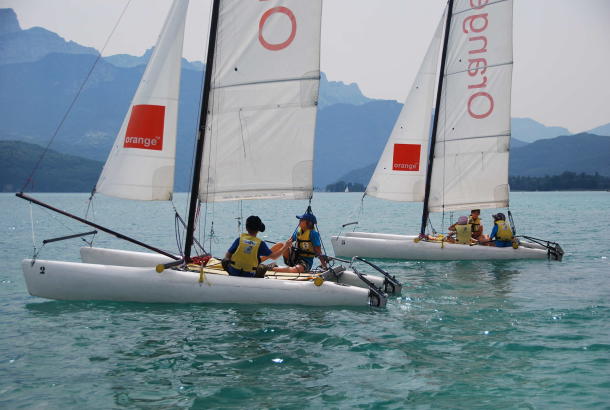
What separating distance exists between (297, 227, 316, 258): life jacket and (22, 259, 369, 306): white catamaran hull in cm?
165

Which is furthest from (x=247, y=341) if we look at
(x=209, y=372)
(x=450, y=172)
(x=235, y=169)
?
(x=450, y=172)

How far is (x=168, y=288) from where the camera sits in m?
12.6

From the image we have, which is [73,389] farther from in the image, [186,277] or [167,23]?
[167,23]

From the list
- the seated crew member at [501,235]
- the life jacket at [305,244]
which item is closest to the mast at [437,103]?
the seated crew member at [501,235]

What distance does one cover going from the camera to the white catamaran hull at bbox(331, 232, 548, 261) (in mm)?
21969

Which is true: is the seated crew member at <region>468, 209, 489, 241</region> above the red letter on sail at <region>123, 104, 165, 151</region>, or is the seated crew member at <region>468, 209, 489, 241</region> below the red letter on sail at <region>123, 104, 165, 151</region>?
below

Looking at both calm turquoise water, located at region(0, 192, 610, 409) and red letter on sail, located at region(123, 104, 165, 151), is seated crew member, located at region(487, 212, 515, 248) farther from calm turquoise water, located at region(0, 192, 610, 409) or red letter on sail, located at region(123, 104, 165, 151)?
red letter on sail, located at region(123, 104, 165, 151)

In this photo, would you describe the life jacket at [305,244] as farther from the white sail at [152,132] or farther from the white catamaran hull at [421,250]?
the white catamaran hull at [421,250]

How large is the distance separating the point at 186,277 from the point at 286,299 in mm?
2358

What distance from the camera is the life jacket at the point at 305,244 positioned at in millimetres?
14281

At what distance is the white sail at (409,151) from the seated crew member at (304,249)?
9866mm

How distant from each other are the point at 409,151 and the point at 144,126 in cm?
1367

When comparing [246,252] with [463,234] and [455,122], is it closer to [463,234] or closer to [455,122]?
[463,234]

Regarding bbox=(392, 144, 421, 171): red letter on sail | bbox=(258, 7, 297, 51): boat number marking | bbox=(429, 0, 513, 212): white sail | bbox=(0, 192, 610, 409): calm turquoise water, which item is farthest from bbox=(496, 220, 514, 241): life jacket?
bbox=(258, 7, 297, 51): boat number marking
